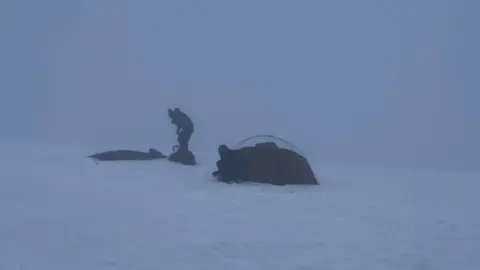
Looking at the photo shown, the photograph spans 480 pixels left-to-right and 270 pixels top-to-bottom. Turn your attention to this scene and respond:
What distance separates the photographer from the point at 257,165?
7.48m

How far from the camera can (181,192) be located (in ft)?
21.2

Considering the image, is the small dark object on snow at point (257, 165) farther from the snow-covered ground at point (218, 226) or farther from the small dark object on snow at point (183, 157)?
the small dark object on snow at point (183, 157)

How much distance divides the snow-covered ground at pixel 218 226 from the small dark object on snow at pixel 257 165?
0.30 meters

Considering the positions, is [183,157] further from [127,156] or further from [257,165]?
[257,165]

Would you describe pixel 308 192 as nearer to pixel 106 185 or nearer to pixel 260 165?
pixel 260 165

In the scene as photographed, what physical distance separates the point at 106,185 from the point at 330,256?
3.68 metres

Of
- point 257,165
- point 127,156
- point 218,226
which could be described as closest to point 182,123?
point 127,156

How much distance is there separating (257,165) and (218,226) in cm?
307

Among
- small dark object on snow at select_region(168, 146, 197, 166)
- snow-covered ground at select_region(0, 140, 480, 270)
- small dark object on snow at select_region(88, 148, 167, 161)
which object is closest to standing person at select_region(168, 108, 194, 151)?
small dark object on snow at select_region(168, 146, 197, 166)

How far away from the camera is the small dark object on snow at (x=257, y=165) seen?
745 cm

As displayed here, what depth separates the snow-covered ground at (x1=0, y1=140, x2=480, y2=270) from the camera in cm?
337

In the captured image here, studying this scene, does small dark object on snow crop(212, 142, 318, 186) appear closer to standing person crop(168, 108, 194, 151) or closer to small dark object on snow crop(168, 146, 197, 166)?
standing person crop(168, 108, 194, 151)

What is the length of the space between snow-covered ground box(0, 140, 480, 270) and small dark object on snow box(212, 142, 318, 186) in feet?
0.99

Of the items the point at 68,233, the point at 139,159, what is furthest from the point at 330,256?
the point at 139,159
